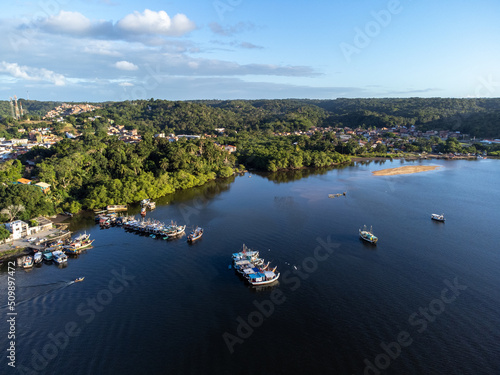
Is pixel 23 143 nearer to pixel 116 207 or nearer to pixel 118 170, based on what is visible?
pixel 118 170

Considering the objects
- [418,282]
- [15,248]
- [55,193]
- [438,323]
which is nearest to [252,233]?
[418,282]

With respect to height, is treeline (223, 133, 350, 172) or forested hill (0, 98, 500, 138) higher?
forested hill (0, 98, 500, 138)

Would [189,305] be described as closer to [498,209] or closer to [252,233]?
[252,233]

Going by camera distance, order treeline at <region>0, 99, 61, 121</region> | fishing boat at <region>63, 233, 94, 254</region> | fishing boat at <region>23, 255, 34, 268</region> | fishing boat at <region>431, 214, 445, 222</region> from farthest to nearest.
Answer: treeline at <region>0, 99, 61, 121</region>, fishing boat at <region>431, 214, 445, 222</region>, fishing boat at <region>63, 233, 94, 254</region>, fishing boat at <region>23, 255, 34, 268</region>

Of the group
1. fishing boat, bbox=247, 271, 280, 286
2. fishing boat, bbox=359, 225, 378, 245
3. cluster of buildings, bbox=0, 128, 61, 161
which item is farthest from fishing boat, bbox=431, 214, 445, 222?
cluster of buildings, bbox=0, 128, 61, 161

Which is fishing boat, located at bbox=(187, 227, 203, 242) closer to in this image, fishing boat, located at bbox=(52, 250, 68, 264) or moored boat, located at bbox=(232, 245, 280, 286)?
moored boat, located at bbox=(232, 245, 280, 286)
